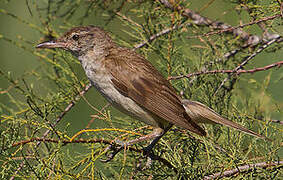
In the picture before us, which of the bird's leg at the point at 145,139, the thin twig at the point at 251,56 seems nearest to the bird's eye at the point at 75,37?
the bird's leg at the point at 145,139

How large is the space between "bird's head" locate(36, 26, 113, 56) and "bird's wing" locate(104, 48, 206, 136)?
0.24 metres

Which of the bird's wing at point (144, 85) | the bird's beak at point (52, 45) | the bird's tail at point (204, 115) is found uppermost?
the bird's tail at point (204, 115)

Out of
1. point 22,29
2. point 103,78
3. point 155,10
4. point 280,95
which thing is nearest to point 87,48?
point 103,78

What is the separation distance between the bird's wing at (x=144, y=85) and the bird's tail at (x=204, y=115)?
60 millimetres

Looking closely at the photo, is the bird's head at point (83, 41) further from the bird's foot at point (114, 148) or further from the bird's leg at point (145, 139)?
the bird's foot at point (114, 148)

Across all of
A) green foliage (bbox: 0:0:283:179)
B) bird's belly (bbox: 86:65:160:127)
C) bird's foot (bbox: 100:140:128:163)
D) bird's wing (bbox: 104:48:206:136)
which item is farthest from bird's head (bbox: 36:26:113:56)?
bird's foot (bbox: 100:140:128:163)

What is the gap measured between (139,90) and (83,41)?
634 millimetres

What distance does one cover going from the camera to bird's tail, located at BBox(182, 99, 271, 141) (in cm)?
244

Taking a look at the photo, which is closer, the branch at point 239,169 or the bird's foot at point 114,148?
the branch at point 239,169

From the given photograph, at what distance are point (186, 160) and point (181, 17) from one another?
1106 millimetres

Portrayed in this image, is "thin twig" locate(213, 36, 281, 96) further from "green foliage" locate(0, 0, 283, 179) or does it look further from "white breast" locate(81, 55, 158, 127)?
"white breast" locate(81, 55, 158, 127)

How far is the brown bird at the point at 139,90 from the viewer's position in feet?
8.84

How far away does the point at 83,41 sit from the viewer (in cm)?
308

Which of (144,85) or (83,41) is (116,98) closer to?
(144,85)
